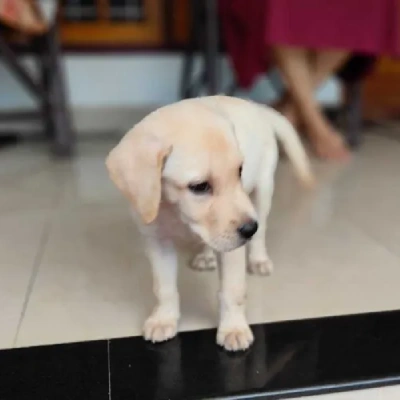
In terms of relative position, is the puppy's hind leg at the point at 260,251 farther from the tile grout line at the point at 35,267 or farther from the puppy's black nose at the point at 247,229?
the tile grout line at the point at 35,267

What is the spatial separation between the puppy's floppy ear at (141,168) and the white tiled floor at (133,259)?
0.95 ft

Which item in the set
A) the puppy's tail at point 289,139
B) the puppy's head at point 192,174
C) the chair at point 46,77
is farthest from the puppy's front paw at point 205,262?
the chair at point 46,77

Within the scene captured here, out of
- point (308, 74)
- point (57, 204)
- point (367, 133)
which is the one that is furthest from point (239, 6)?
point (57, 204)

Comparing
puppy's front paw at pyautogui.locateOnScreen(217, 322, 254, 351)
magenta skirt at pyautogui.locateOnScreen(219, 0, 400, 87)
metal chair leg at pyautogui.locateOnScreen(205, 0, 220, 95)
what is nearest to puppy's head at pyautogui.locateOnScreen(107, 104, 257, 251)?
puppy's front paw at pyautogui.locateOnScreen(217, 322, 254, 351)

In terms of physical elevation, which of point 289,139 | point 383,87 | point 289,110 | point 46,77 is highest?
point 289,139

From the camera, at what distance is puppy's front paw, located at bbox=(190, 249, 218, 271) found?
1.25 m

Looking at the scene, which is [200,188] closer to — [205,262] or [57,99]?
[205,262]

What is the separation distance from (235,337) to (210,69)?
145cm

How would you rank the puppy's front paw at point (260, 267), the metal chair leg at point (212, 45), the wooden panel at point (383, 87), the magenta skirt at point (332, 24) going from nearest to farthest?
the puppy's front paw at point (260, 267) < the magenta skirt at point (332, 24) < the metal chair leg at point (212, 45) < the wooden panel at point (383, 87)

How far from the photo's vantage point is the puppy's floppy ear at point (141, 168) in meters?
0.81

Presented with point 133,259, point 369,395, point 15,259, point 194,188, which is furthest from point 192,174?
point 15,259

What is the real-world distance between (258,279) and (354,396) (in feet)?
1.20

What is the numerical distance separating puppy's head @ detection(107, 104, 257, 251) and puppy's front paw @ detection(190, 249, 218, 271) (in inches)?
16.3

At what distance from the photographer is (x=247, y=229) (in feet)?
2.69
